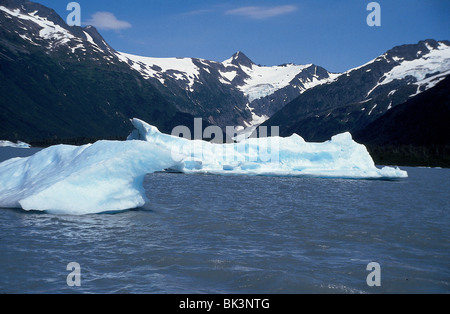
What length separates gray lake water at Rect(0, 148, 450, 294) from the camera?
30.6ft

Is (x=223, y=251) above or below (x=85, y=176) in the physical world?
below

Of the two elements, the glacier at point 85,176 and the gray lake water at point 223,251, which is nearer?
the gray lake water at point 223,251

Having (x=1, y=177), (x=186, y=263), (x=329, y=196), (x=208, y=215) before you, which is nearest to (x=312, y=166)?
(x=329, y=196)

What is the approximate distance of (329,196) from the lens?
29.7 meters

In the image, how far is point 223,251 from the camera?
12273 millimetres

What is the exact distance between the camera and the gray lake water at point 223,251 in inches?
367

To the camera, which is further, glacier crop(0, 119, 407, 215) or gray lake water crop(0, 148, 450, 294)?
glacier crop(0, 119, 407, 215)

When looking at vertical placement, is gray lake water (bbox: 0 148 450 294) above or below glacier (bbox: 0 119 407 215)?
below

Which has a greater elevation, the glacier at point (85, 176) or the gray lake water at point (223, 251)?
the glacier at point (85, 176)

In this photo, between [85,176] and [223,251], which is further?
[85,176]

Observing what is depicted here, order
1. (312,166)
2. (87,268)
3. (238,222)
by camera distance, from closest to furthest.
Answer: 1. (87,268)
2. (238,222)
3. (312,166)
